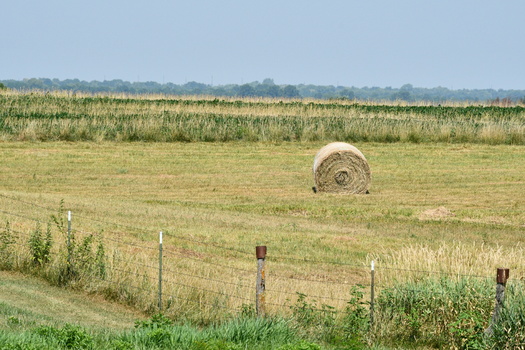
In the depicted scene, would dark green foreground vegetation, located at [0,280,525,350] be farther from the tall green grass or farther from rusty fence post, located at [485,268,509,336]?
the tall green grass

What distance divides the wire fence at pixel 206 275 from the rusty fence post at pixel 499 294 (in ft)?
3.84

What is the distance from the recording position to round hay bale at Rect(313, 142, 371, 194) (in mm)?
29812

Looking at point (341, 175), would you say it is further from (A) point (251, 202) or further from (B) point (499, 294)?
(B) point (499, 294)

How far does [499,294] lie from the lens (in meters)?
11.1

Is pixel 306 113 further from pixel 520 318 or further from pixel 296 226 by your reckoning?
pixel 520 318

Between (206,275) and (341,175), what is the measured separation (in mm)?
15104

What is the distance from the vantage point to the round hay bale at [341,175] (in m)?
29.8

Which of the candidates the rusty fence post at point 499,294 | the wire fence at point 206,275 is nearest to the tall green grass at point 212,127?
the wire fence at point 206,275

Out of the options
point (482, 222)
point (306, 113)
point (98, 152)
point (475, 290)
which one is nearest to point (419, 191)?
point (482, 222)

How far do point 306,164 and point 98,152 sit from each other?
360 inches

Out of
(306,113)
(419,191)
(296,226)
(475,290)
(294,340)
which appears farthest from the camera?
(306,113)

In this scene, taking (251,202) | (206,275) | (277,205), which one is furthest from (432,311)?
(251,202)

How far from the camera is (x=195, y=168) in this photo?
33.8 m

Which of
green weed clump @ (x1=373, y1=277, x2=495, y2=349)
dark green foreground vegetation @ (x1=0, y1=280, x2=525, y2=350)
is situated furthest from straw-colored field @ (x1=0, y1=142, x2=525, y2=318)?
green weed clump @ (x1=373, y1=277, x2=495, y2=349)
